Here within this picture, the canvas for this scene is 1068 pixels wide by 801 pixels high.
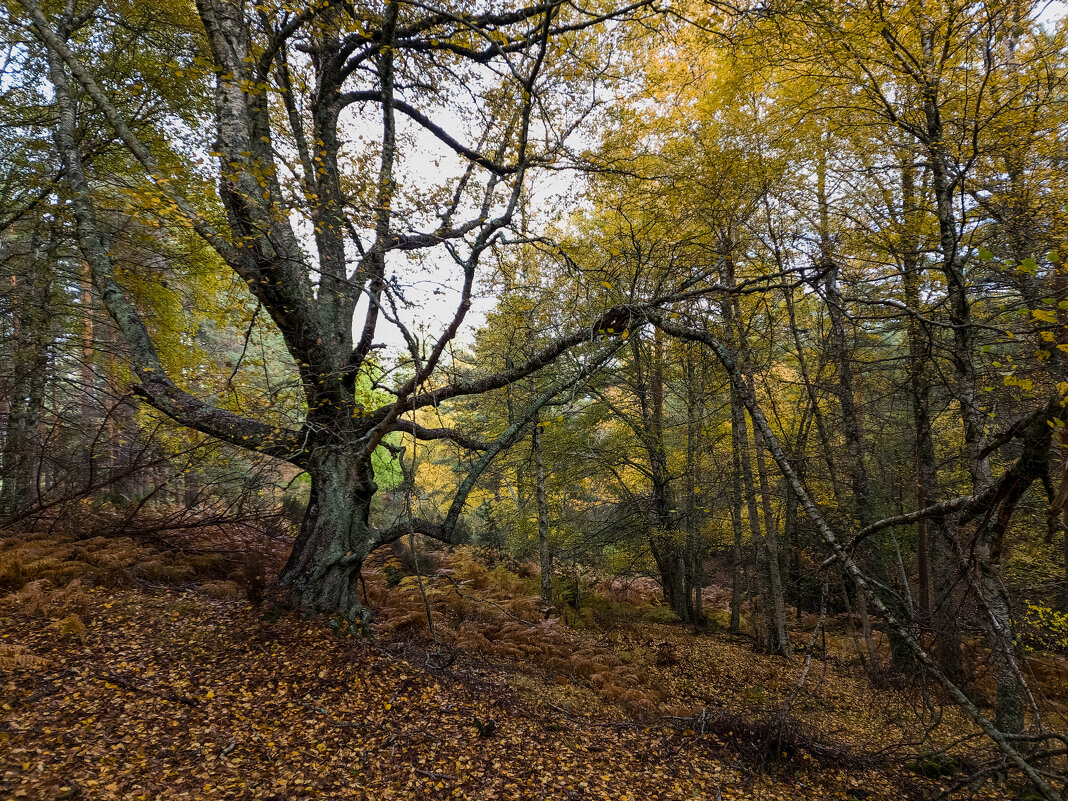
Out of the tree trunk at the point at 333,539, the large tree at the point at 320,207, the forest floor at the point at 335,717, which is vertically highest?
the large tree at the point at 320,207

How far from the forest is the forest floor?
3 cm

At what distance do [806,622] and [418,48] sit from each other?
50.8 feet

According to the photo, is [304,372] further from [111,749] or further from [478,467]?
[111,749]

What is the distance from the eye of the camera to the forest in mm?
2986

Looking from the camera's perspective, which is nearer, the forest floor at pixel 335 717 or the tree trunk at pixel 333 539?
the forest floor at pixel 335 717

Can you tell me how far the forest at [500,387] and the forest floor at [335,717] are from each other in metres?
0.03

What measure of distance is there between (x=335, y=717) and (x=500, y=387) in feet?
12.5

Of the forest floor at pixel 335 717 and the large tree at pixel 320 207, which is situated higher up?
the large tree at pixel 320 207

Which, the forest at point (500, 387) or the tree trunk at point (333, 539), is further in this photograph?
the tree trunk at point (333, 539)

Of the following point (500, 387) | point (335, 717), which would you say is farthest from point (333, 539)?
point (500, 387)

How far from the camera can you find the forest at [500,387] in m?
2.99

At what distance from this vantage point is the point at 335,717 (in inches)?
140

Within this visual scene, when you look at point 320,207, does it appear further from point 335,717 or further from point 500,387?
point 335,717

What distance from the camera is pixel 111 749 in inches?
108
